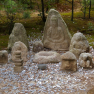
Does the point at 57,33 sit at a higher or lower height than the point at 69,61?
higher

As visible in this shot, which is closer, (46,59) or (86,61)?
(86,61)

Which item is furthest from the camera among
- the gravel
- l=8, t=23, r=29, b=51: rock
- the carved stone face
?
the carved stone face

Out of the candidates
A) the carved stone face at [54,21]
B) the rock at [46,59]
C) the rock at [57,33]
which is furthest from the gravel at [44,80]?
the carved stone face at [54,21]

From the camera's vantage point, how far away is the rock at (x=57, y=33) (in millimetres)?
9727

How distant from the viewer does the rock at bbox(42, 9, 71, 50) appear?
31.9ft

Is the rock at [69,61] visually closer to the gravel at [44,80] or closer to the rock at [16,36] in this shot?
the gravel at [44,80]

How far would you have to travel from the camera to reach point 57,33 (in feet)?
32.1

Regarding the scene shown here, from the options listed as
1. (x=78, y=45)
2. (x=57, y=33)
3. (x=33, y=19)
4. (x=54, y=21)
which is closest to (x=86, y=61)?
(x=78, y=45)

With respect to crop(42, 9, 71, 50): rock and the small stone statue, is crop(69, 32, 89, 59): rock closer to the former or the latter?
crop(42, 9, 71, 50): rock

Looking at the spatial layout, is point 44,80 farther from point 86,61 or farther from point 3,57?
point 3,57

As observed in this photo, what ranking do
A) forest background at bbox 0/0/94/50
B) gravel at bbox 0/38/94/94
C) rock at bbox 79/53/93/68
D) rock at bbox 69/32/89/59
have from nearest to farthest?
gravel at bbox 0/38/94/94
rock at bbox 79/53/93/68
rock at bbox 69/32/89/59
forest background at bbox 0/0/94/50

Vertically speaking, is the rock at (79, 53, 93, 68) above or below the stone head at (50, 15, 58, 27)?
below

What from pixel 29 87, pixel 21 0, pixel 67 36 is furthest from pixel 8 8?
pixel 29 87

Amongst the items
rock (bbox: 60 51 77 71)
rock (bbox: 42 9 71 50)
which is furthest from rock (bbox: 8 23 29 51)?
rock (bbox: 60 51 77 71)
